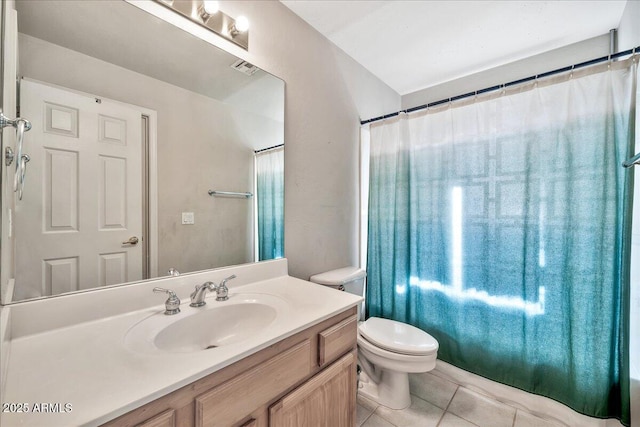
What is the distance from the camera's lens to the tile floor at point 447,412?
4.42ft

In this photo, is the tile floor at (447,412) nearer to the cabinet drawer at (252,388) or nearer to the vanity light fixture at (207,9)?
the cabinet drawer at (252,388)

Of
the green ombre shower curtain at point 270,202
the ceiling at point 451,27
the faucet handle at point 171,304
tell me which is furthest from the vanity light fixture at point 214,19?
the faucet handle at point 171,304

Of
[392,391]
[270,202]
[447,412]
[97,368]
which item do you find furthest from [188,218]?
[447,412]

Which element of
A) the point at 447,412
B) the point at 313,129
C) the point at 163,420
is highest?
the point at 313,129

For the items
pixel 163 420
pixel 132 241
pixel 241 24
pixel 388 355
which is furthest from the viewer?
pixel 388 355

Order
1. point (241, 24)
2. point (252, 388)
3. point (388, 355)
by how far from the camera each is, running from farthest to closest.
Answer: point (388, 355) < point (241, 24) < point (252, 388)

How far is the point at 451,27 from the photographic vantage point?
1.67m

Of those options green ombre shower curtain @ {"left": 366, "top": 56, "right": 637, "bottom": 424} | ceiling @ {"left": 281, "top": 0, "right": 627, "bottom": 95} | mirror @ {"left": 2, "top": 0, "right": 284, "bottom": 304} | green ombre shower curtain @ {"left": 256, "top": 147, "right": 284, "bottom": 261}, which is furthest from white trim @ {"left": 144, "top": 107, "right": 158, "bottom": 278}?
green ombre shower curtain @ {"left": 366, "top": 56, "right": 637, "bottom": 424}

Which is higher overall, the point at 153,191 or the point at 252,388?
the point at 153,191

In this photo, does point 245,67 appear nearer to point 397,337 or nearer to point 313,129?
point 313,129

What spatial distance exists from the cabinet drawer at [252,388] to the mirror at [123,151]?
58cm

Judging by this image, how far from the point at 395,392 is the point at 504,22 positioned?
7.74ft

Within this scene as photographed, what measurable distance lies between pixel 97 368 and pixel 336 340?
70 centimetres

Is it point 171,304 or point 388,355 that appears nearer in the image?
point 171,304
